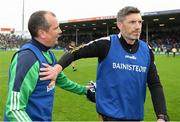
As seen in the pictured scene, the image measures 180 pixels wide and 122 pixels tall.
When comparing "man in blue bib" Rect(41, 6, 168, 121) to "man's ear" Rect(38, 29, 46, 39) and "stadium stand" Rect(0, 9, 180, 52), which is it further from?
"stadium stand" Rect(0, 9, 180, 52)

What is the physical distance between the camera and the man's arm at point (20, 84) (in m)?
3.27

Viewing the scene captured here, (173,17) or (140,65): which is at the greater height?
(140,65)

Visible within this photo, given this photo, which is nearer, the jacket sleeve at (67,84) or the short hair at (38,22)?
the short hair at (38,22)

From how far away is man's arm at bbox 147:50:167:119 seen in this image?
430 centimetres

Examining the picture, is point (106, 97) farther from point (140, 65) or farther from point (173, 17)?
point (173, 17)

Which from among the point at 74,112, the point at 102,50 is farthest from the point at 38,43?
the point at 74,112

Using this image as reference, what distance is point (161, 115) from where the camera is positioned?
426 centimetres

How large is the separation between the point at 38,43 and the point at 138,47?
1245 millimetres

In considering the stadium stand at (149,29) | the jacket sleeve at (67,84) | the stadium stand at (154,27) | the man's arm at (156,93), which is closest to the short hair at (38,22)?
the jacket sleeve at (67,84)

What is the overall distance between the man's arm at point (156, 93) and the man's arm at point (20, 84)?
147 cm

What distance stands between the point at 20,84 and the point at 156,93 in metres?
1.68

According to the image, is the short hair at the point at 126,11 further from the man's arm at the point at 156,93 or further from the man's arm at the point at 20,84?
the man's arm at the point at 20,84

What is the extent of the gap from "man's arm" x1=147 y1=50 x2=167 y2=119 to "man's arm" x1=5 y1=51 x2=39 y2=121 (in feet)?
4.82

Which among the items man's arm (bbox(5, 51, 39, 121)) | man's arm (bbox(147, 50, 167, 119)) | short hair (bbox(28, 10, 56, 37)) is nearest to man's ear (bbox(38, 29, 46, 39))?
short hair (bbox(28, 10, 56, 37))
